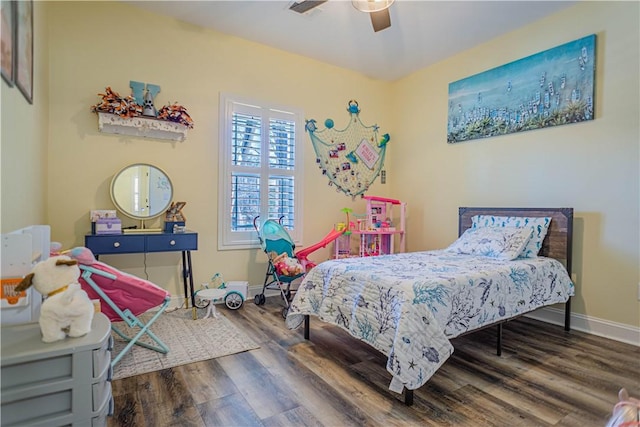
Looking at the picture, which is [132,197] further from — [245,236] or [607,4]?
[607,4]

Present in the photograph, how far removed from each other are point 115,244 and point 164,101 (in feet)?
5.00

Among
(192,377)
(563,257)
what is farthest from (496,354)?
(192,377)

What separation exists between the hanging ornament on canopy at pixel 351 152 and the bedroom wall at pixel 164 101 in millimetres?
169

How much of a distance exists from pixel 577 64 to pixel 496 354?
2690 millimetres

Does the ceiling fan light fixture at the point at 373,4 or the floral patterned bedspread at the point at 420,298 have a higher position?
the ceiling fan light fixture at the point at 373,4

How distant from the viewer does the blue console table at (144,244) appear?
9.10 feet

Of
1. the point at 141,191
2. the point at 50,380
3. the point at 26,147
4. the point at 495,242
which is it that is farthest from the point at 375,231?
the point at 50,380

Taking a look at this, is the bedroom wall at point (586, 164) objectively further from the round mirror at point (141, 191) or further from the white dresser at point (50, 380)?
the white dresser at point (50, 380)

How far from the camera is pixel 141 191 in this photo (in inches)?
128

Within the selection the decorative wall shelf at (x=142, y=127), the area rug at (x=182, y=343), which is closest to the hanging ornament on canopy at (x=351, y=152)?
the decorative wall shelf at (x=142, y=127)

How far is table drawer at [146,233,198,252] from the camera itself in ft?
9.76

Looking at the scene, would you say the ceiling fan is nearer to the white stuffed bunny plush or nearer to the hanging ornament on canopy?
the hanging ornament on canopy

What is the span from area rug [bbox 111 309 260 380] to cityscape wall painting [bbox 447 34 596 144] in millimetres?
3356

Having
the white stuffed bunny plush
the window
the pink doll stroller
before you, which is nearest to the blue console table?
the window
